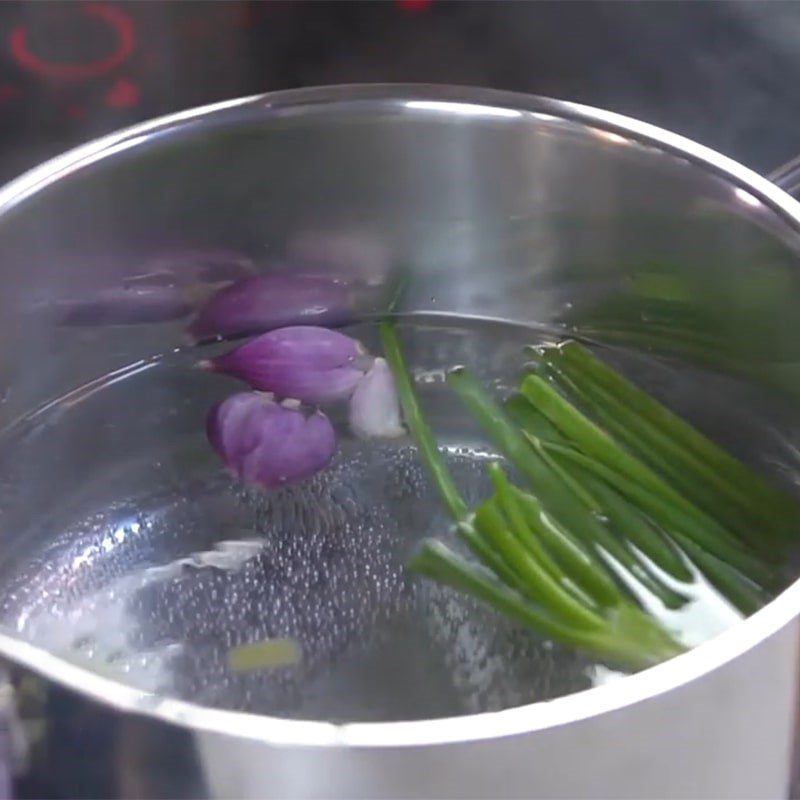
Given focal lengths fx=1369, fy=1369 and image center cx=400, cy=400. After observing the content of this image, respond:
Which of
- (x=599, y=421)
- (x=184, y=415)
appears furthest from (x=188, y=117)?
(x=599, y=421)

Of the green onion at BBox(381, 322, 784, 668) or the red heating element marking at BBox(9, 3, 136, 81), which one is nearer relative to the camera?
the green onion at BBox(381, 322, 784, 668)

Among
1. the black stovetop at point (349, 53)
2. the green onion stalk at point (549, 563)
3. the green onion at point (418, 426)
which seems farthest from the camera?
the black stovetop at point (349, 53)

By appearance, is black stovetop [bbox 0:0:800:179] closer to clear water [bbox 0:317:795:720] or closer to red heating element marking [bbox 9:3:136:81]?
red heating element marking [bbox 9:3:136:81]

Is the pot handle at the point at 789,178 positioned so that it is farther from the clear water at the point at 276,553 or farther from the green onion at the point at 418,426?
the green onion at the point at 418,426

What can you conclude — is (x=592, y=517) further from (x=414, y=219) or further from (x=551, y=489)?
(x=414, y=219)

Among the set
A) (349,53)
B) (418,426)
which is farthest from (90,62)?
(418,426)

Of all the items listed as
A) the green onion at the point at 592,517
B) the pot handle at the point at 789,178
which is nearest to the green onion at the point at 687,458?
the green onion at the point at 592,517

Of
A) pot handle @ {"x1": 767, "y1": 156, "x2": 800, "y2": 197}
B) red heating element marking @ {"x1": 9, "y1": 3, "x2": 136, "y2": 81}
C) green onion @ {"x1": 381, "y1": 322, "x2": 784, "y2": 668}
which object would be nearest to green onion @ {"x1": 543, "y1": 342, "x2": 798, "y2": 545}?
green onion @ {"x1": 381, "y1": 322, "x2": 784, "y2": 668}
